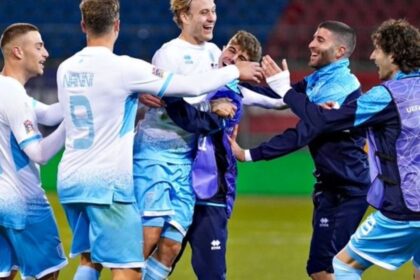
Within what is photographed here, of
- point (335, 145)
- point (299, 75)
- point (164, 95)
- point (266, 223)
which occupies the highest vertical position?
point (164, 95)

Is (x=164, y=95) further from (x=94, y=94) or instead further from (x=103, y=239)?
(x=103, y=239)

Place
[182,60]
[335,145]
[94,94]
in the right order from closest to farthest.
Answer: [94,94]
[182,60]
[335,145]

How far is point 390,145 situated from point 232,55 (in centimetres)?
144

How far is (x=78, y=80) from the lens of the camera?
6.61m

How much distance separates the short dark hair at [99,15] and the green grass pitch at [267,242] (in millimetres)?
4192

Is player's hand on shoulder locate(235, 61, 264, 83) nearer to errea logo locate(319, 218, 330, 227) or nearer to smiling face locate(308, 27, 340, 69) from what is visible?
smiling face locate(308, 27, 340, 69)

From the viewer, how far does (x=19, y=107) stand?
22.8ft

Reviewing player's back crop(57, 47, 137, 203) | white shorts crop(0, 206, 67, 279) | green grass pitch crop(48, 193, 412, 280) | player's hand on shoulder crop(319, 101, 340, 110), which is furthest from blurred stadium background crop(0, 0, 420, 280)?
player's back crop(57, 47, 137, 203)

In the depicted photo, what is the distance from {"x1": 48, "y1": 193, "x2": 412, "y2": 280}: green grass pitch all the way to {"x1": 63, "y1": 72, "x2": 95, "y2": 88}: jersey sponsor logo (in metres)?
3.98

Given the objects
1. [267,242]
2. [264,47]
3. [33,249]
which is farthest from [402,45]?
[264,47]

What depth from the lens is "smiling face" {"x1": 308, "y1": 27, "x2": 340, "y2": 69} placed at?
314 inches

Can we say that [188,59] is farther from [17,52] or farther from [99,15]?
[17,52]

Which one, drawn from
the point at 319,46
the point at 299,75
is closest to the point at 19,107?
the point at 319,46

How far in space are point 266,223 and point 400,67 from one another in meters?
8.63
